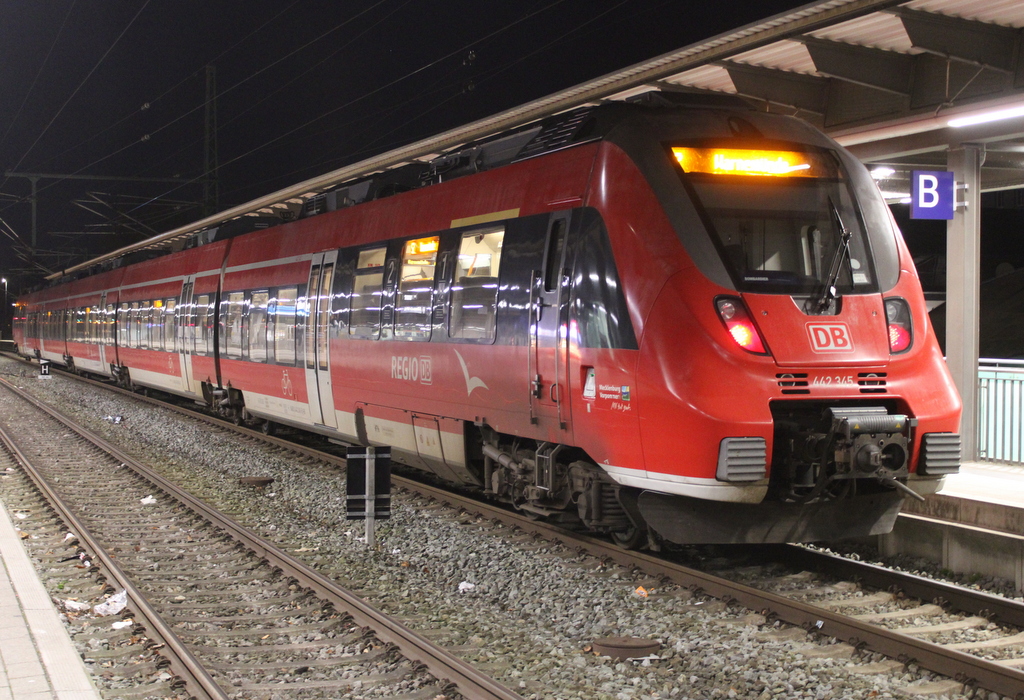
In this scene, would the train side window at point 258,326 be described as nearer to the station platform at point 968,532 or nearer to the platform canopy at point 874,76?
the platform canopy at point 874,76

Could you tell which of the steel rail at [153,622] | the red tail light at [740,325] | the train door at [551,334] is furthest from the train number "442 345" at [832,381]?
the steel rail at [153,622]

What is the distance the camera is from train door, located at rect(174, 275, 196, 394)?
17875 millimetres

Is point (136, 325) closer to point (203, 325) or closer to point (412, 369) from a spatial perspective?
point (203, 325)

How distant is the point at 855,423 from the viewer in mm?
5836

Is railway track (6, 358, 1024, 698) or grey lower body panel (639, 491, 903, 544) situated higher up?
grey lower body panel (639, 491, 903, 544)

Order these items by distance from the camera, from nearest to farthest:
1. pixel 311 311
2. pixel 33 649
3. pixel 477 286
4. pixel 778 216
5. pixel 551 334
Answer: pixel 33 649 → pixel 778 216 → pixel 551 334 → pixel 477 286 → pixel 311 311

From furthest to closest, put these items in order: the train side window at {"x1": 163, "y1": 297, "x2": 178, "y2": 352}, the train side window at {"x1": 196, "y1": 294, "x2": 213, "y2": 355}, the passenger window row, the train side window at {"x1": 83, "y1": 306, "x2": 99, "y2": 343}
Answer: the train side window at {"x1": 83, "y1": 306, "x2": 99, "y2": 343} → the train side window at {"x1": 163, "y1": 297, "x2": 178, "y2": 352} → the train side window at {"x1": 196, "y1": 294, "x2": 213, "y2": 355} → the passenger window row

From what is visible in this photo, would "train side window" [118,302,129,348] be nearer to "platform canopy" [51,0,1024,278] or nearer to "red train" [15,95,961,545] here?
"platform canopy" [51,0,1024,278]

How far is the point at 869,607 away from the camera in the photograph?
592 cm

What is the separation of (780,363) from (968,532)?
223 centimetres

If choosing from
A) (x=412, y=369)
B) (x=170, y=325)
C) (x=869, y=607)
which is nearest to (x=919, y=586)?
(x=869, y=607)

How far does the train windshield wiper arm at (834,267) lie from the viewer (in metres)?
6.19

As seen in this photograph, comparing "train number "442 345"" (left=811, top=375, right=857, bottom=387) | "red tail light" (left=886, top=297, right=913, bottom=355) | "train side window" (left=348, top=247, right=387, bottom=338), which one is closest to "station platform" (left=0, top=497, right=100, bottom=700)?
"train side window" (left=348, top=247, right=387, bottom=338)

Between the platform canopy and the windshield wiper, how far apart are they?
1.75 meters
